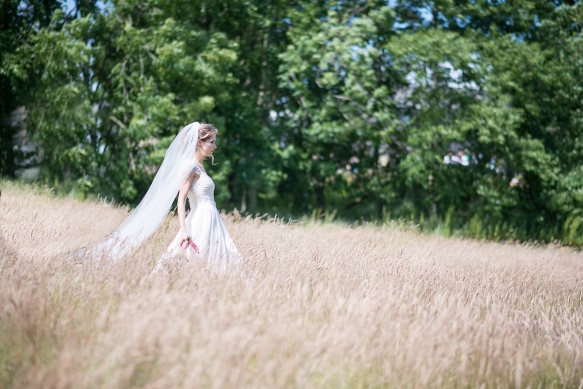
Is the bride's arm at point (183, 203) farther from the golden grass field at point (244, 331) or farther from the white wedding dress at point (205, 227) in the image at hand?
the golden grass field at point (244, 331)

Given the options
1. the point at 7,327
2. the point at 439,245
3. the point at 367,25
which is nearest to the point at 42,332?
the point at 7,327

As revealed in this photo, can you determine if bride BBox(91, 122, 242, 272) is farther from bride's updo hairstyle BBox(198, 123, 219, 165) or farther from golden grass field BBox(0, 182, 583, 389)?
golden grass field BBox(0, 182, 583, 389)

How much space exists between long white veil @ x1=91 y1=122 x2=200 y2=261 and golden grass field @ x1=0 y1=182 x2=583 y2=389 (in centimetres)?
21

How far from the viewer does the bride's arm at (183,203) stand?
5.45 m

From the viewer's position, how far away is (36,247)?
5.25 metres

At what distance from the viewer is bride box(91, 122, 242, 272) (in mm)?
5691

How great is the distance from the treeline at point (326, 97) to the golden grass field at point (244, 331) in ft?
27.0

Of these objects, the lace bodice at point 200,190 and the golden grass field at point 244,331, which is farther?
the lace bodice at point 200,190

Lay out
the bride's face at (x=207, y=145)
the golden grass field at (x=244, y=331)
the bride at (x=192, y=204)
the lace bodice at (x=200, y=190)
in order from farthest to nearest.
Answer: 1. the bride's face at (x=207, y=145)
2. the lace bodice at (x=200, y=190)
3. the bride at (x=192, y=204)
4. the golden grass field at (x=244, y=331)

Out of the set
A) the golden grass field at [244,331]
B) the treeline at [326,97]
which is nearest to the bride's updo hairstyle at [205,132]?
the golden grass field at [244,331]

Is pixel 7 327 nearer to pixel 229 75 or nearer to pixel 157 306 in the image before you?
pixel 157 306

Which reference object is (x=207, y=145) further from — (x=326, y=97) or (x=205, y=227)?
(x=326, y=97)

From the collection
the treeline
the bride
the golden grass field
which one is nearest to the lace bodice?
the bride

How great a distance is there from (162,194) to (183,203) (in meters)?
0.48
